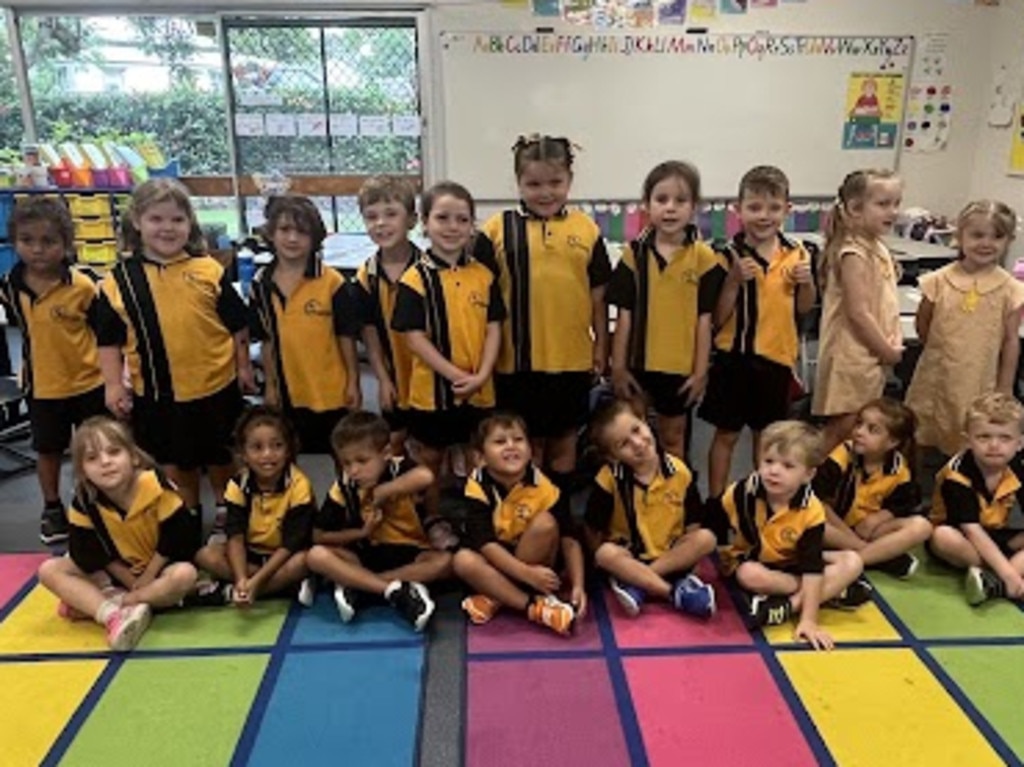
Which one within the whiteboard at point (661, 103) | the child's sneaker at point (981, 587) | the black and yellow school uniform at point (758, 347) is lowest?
the child's sneaker at point (981, 587)

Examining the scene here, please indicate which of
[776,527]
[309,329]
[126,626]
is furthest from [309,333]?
[776,527]

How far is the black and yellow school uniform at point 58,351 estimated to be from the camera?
238 centimetres

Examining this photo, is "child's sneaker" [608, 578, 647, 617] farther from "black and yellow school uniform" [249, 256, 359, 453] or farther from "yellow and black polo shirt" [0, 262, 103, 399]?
"yellow and black polo shirt" [0, 262, 103, 399]

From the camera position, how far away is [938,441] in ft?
8.67

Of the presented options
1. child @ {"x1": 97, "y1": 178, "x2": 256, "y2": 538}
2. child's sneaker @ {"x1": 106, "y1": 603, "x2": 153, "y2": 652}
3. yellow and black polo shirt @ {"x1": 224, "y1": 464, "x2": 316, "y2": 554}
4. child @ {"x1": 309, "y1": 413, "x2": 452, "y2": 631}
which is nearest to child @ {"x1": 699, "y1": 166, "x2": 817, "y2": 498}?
child @ {"x1": 309, "y1": 413, "x2": 452, "y2": 631}

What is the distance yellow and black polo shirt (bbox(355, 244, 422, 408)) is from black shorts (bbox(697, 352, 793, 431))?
3.04 ft

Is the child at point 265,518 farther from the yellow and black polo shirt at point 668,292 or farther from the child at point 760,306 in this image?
the child at point 760,306

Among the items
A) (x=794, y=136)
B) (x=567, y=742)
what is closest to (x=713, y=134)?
(x=794, y=136)

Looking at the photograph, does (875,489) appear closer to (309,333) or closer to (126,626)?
(309,333)

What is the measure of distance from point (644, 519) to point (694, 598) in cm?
24

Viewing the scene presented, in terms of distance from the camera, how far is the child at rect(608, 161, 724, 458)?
2.33 m

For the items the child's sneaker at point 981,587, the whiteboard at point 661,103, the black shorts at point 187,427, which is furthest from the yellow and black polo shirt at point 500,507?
the whiteboard at point 661,103

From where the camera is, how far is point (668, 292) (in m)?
2.34

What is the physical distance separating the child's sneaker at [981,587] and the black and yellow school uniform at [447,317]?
1383 mm
